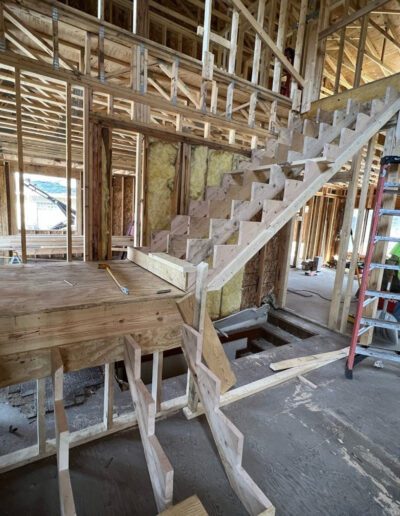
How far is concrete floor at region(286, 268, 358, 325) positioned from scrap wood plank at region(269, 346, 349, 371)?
1000 mm

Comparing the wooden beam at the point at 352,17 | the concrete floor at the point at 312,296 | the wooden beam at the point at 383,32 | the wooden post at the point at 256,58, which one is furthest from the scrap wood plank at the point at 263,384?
the wooden beam at the point at 383,32

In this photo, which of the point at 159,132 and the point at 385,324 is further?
the point at 159,132

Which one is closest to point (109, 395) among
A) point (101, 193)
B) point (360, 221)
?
point (101, 193)

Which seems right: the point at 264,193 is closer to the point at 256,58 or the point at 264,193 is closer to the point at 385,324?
the point at 385,324

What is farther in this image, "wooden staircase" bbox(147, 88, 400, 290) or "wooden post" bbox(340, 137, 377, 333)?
"wooden post" bbox(340, 137, 377, 333)

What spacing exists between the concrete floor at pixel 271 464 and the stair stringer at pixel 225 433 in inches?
13.6

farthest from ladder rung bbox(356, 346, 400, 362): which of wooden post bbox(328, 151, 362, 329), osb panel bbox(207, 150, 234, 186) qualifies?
osb panel bbox(207, 150, 234, 186)

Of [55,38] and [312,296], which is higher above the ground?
[55,38]

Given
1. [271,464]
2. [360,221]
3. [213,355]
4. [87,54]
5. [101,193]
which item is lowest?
[271,464]

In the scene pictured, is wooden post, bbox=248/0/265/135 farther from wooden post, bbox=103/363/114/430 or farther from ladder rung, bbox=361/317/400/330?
wooden post, bbox=103/363/114/430

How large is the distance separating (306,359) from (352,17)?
436cm

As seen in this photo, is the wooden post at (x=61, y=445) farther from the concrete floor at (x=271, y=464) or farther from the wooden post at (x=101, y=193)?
the wooden post at (x=101, y=193)

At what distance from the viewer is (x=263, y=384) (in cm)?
270

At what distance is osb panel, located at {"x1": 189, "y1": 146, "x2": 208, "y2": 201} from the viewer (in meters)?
3.48
